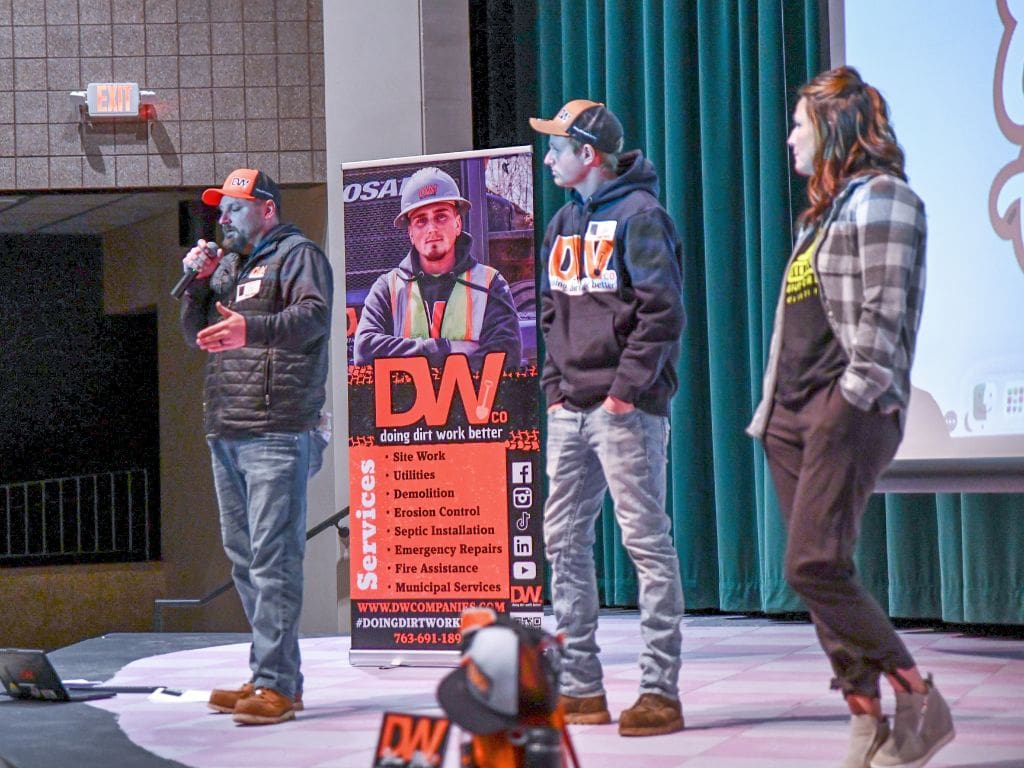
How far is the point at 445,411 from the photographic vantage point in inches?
172

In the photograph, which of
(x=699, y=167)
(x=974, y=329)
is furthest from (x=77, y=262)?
(x=974, y=329)

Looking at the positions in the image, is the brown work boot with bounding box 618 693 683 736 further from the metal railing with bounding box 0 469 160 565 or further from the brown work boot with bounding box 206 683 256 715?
the metal railing with bounding box 0 469 160 565

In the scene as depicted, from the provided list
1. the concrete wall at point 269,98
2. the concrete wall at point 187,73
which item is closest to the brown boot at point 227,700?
the concrete wall at point 269,98

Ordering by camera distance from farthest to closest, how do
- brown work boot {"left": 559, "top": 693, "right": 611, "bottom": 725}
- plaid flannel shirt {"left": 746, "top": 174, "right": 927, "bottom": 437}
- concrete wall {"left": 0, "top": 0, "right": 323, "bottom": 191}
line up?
concrete wall {"left": 0, "top": 0, "right": 323, "bottom": 191}, brown work boot {"left": 559, "top": 693, "right": 611, "bottom": 725}, plaid flannel shirt {"left": 746, "top": 174, "right": 927, "bottom": 437}

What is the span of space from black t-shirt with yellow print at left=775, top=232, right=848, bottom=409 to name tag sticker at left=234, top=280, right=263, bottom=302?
5.02ft

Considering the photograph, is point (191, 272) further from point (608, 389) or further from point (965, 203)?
point (965, 203)

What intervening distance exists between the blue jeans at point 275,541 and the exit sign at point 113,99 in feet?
10.5

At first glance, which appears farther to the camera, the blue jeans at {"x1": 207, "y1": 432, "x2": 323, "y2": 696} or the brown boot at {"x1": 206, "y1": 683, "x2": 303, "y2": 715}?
the brown boot at {"x1": 206, "y1": 683, "x2": 303, "y2": 715}

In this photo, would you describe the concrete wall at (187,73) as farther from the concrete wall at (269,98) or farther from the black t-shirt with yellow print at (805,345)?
the black t-shirt with yellow print at (805,345)

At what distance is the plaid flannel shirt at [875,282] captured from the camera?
7.39ft

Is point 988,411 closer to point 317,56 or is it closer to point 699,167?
point 699,167

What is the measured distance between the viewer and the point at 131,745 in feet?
9.93

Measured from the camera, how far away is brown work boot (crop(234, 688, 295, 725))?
3209 mm

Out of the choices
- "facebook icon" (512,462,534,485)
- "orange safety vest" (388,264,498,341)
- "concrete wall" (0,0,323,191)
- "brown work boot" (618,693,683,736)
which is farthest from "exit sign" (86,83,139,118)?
"brown work boot" (618,693,683,736)
